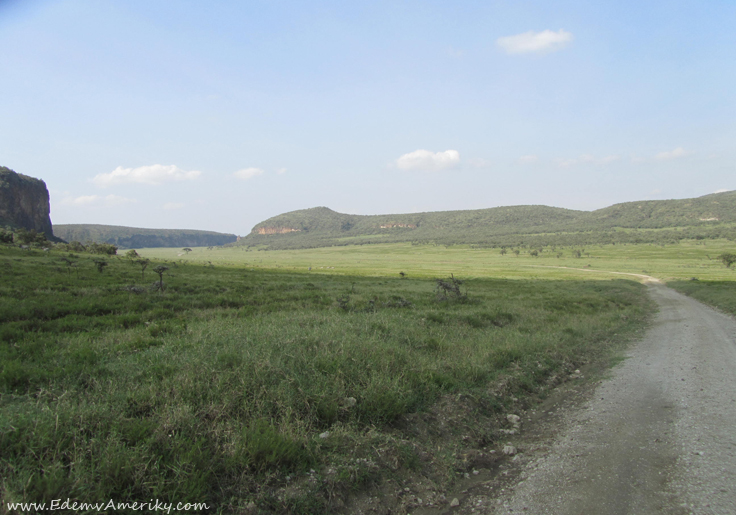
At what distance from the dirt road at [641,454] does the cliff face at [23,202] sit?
153 m

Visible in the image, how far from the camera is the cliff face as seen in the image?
12425cm

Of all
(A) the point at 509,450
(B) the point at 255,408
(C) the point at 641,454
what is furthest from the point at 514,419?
(B) the point at 255,408


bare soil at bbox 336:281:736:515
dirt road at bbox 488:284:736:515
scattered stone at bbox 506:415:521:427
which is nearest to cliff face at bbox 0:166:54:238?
scattered stone at bbox 506:415:521:427

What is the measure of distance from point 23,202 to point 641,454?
194m

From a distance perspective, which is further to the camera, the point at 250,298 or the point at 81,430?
the point at 250,298

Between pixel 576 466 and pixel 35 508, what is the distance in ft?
19.6

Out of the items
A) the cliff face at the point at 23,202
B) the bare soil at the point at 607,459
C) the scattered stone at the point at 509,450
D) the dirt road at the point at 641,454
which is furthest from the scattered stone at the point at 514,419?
the cliff face at the point at 23,202

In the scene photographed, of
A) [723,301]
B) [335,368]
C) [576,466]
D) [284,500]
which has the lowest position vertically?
[723,301]

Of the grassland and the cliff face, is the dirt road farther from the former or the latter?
the cliff face

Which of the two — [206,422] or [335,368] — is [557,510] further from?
[206,422]

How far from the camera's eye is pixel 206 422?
14.4ft

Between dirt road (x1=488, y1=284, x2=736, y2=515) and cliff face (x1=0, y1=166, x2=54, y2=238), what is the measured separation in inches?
6013

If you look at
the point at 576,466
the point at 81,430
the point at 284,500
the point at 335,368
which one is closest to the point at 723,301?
the point at 576,466

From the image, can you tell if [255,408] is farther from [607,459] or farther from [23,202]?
[23,202]
